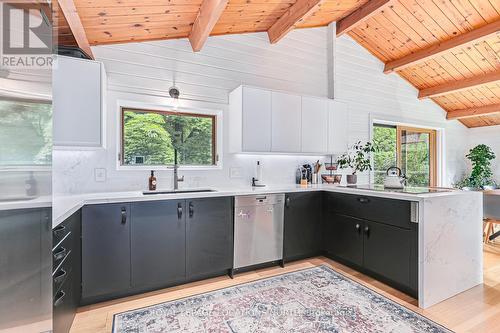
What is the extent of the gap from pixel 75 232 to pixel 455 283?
3.40 m

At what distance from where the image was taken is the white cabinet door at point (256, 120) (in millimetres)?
3135

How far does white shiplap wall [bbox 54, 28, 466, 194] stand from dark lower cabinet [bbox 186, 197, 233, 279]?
25.3 inches

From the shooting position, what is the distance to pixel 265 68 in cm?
371

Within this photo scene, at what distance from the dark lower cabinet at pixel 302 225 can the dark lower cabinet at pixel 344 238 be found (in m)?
0.13

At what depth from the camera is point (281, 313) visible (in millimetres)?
2131

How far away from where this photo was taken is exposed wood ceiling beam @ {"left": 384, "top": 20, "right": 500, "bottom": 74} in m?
3.44

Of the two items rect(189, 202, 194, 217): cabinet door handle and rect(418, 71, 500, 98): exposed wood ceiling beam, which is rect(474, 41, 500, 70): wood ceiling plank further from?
rect(189, 202, 194, 217): cabinet door handle

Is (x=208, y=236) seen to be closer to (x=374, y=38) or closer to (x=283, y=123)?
(x=283, y=123)

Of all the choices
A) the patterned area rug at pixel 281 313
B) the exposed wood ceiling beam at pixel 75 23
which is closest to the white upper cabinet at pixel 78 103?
the exposed wood ceiling beam at pixel 75 23

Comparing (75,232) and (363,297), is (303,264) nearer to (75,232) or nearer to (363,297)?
(363,297)

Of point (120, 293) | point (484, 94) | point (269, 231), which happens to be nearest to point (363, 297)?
point (269, 231)

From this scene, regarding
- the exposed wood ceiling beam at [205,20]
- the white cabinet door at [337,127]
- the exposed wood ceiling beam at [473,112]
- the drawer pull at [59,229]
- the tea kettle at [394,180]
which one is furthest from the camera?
the exposed wood ceiling beam at [473,112]

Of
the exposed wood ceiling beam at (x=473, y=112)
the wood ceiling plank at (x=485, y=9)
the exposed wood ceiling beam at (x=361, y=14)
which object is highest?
the exposed wood ceiling beam at (x=361, y=14)

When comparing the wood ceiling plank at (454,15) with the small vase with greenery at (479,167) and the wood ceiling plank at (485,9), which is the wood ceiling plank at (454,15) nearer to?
the wood ceiling plank at (485,9)
